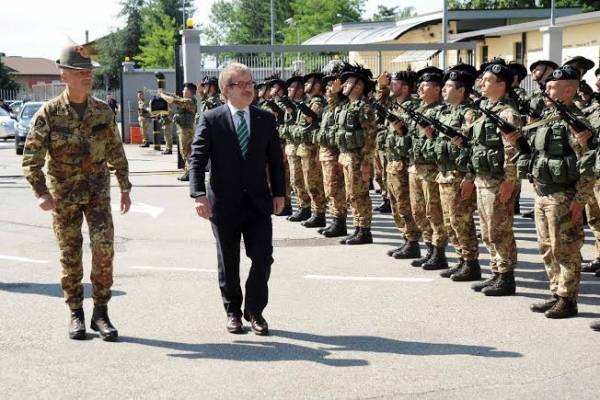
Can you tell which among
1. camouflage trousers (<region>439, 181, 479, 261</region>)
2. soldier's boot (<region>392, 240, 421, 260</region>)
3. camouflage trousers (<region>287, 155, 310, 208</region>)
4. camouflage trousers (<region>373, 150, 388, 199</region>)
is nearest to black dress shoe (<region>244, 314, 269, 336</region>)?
camouflage trousers (<region>439, 181, 479, 261</region>)

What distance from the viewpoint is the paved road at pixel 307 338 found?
18.2ft

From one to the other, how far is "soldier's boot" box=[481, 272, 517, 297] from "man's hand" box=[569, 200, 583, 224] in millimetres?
1123

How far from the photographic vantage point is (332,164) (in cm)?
1148

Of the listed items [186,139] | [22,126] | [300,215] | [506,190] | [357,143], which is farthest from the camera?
[22,126]

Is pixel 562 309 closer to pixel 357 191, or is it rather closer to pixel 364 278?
pixel 364 278

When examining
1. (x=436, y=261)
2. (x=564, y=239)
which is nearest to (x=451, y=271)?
(x=436, y=261)

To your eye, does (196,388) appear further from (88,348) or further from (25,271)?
(25,271)

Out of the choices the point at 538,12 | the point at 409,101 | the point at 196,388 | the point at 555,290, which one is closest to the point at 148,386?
the point at 196,388

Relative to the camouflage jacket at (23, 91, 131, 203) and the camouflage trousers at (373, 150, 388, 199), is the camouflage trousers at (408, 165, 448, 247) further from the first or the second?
the camouflage trousers at (373, 150, 388, 199)

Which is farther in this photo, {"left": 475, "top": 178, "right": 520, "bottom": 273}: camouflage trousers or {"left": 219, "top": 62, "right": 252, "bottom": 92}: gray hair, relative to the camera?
{"left": 475, "top": 178, "right": 520, "bottom": 273}: camouflage trousers

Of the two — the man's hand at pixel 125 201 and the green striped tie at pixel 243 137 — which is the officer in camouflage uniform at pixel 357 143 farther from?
the man's hand at pixel 125 201

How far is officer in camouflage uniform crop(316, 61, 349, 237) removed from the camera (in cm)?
1129

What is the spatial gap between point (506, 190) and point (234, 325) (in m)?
2.59

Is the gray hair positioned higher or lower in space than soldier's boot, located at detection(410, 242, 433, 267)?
higher
